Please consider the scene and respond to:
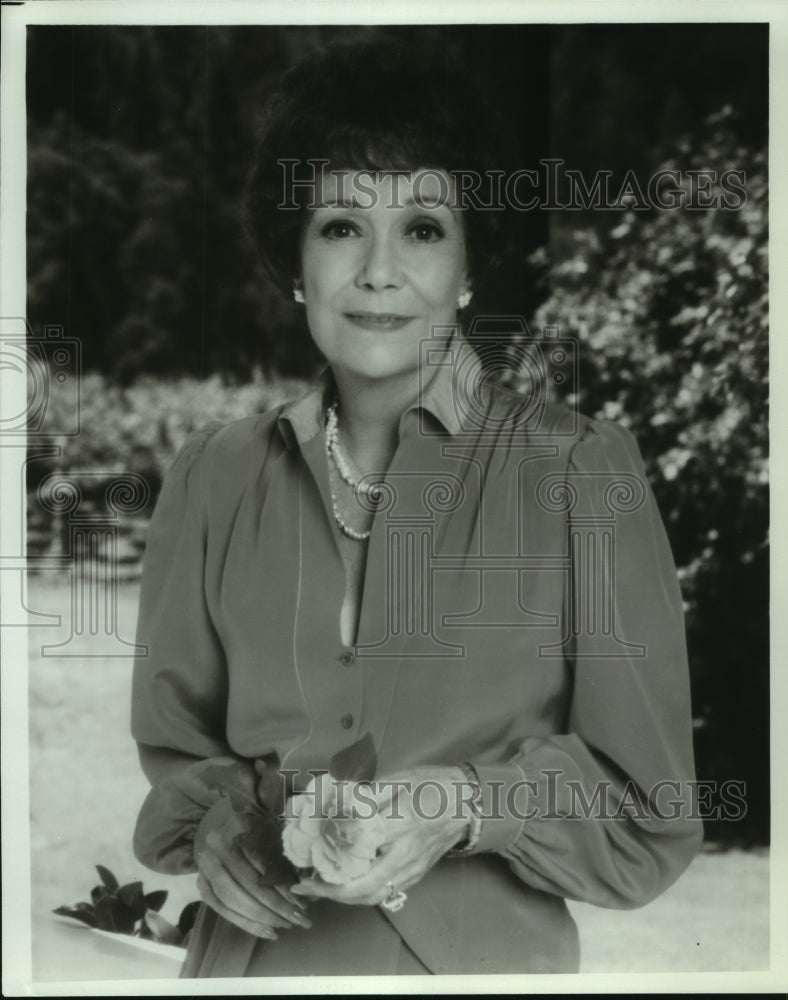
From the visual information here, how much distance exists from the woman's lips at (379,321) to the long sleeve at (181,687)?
0.36 meters

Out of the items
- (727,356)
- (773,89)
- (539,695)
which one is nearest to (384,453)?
(539,695)

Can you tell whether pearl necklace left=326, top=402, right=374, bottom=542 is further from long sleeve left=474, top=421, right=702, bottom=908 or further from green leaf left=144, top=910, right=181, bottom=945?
green leaf left=144, top=910, right=181, bottom=945

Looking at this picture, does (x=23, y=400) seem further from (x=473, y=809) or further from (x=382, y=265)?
(x=473, y=809)

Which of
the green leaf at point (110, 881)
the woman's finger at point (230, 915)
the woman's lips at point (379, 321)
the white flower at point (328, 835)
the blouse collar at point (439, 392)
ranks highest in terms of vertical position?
the woman's lips at point (379, 321)

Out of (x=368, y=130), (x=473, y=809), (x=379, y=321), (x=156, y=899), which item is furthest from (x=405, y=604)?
(x=368, y=130)

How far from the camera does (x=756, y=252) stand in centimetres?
234

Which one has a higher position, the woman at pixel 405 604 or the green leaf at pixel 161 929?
the woman at pixel 405 604

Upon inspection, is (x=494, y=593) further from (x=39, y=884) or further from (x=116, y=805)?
(x=39, y=884)

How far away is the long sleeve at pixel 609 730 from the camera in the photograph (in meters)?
2.23

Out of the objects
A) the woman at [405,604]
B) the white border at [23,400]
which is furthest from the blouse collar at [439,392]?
the white border at [23,400]

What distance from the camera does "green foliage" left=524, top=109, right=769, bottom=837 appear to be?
7.53 ft

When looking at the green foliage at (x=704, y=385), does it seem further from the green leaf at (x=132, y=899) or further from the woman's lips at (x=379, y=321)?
the green leaf at (x=132, y=899)

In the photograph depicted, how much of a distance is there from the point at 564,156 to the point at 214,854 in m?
1.48

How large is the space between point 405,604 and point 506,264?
673mm
